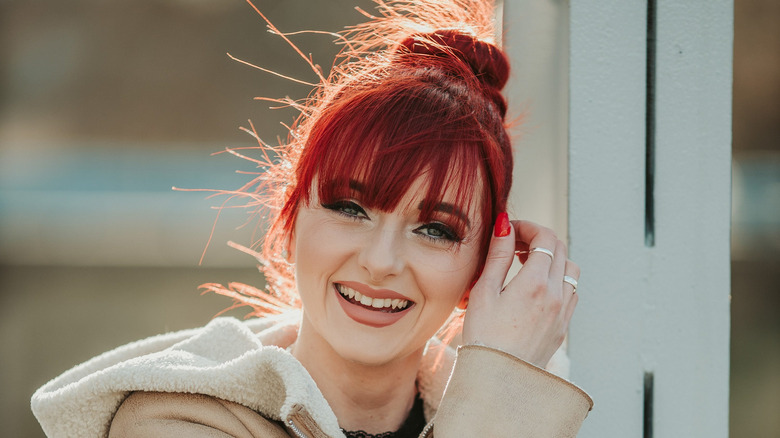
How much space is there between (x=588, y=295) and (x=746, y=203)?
9.44ft

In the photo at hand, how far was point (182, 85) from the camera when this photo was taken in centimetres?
386

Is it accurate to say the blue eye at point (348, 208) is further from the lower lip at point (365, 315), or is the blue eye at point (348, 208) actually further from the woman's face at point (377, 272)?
the lower lip at point (365, 315)

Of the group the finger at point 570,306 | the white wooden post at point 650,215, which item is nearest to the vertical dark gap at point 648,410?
the white wooden post at point 650,215

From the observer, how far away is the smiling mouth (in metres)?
1.15

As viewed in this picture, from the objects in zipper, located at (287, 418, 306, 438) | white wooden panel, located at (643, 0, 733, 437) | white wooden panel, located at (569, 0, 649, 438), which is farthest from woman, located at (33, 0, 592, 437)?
white wooden panel, located at (643, 0, 733, 437)

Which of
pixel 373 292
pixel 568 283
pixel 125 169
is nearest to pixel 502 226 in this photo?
pixel 568 283

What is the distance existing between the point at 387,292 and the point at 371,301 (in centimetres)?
3

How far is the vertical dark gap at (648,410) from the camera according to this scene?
1.37 meters

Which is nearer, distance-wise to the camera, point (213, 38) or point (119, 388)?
point (119, 388)

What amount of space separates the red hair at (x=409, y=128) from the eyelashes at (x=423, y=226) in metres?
0.02

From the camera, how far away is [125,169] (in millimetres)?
3992

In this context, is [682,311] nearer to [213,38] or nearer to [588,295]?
[588,295]

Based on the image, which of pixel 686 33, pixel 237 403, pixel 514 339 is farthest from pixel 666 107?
pixel 237 403

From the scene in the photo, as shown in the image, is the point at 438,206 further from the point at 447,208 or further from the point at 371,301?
the point at 371,301
